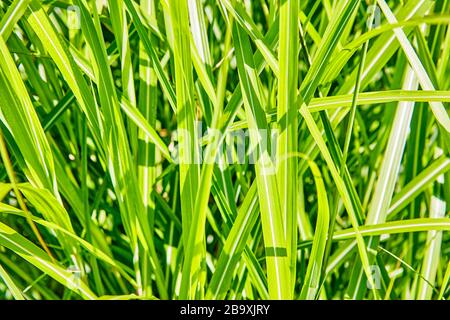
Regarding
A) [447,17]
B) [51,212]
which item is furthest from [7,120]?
[447,17]

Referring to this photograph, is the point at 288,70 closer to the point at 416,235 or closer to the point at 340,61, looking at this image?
the point at 340,61

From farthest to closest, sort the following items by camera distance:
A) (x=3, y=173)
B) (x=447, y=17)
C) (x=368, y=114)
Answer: (x=368, y=114) < (x=3, y=173) < (x=447, y=17)

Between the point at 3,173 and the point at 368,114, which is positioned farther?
the point at 368,114

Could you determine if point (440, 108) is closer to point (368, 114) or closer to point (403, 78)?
point (403, 78)

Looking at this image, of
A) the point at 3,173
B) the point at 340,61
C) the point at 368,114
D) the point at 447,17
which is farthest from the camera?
the point at 368,114

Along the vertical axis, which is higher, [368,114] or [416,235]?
[368,114]
